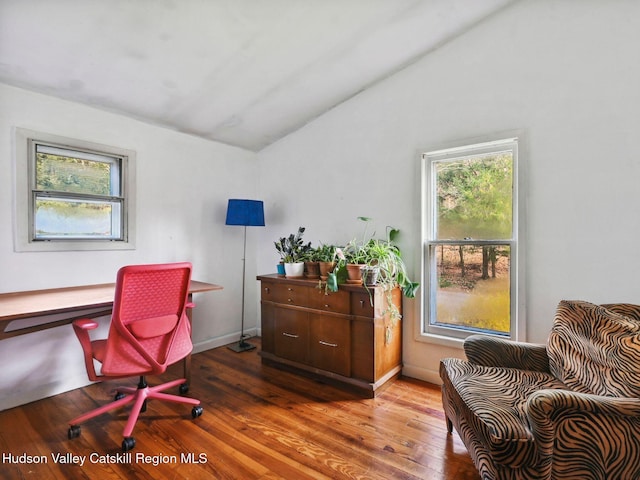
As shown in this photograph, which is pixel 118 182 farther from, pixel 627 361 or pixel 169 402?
pixel 627 361

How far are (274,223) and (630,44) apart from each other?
3.16m

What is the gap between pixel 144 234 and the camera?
9.61ft

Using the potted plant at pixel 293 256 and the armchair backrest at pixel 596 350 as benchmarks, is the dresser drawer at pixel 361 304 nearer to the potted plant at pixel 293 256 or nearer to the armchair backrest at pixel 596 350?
the potted plant at pixel 293 256

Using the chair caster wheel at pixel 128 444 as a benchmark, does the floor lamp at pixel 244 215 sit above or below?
above

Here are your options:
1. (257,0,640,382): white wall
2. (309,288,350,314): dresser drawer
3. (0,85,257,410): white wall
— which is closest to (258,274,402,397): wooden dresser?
(309,288,350,314): dresser drawer

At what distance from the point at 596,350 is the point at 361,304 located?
52.5 inches

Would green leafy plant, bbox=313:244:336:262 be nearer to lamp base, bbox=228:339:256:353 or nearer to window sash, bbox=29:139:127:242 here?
lamp base, bbox=228:339:256:353

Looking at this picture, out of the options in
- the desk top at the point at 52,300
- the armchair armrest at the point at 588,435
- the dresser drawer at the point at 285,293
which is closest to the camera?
the armchair armrest at the point at 588,435

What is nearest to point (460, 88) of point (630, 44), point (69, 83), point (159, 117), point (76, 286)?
point (630, 44)

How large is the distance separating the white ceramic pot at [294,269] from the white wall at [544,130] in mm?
813

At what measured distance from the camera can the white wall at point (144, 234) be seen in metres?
2.24

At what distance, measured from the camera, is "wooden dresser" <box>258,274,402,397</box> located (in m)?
2.38

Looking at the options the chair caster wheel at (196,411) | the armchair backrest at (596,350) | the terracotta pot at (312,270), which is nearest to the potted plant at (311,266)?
the terracotta pot at (312,270)

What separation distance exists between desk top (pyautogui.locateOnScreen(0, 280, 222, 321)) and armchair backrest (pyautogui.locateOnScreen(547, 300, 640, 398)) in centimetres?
237
